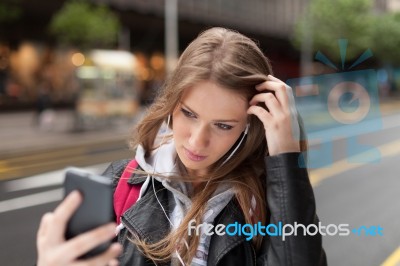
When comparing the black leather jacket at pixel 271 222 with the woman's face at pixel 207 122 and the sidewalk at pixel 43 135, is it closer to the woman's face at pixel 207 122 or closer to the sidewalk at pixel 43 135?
the woman's face at pixel 207 122

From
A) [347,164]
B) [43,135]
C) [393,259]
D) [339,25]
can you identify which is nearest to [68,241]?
[347,164]

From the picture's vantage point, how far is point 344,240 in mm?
1214

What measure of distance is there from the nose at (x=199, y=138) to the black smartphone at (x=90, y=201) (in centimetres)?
32

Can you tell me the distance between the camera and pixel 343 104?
0.90 metres

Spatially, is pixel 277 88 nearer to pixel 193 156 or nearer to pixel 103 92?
pixel 193 156

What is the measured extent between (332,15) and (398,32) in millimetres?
154

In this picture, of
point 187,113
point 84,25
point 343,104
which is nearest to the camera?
point 343,104

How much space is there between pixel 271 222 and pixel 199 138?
0.75 ft

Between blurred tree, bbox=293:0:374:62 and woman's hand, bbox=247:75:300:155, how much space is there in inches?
5.4

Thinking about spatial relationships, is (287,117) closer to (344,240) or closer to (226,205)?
(226,205)

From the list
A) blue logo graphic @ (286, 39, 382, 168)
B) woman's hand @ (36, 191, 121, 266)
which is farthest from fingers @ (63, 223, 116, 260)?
blue logo graphic @ (286, 39, 382, 168)

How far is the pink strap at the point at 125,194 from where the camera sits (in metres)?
1.12

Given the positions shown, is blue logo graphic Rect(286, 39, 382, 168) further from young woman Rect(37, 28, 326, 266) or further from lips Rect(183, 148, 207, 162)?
lips Rect(183, 148, 207, 162)

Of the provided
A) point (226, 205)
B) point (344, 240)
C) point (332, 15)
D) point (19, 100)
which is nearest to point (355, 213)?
point (344, 240)
